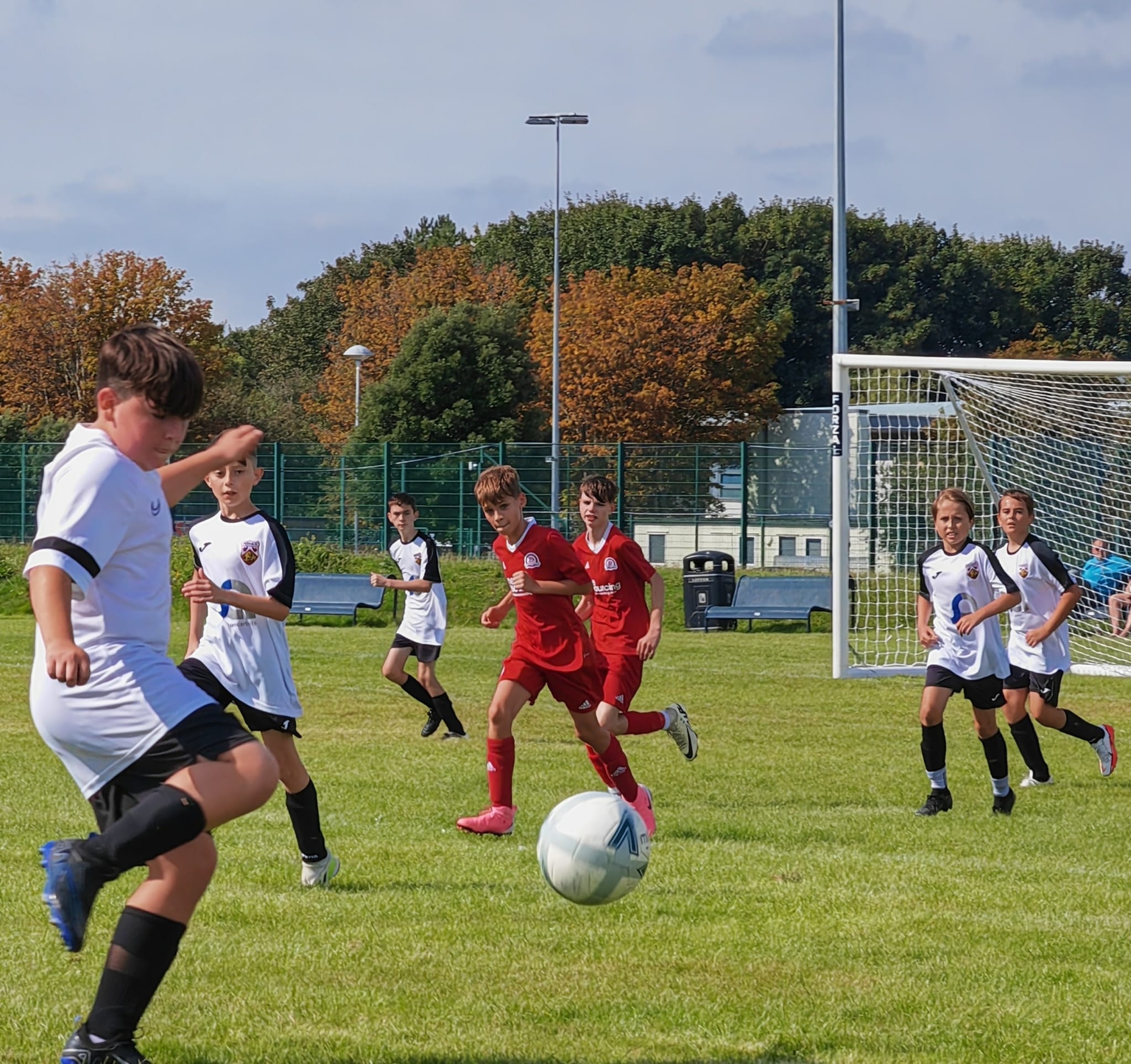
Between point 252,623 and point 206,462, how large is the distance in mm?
2352

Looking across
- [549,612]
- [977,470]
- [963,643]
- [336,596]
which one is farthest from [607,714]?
[336,596]

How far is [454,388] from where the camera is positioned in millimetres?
38750

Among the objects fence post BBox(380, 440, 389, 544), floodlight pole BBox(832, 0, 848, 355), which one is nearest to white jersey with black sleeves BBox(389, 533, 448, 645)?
floodlight pole BBox(832, 0, 848, 355)

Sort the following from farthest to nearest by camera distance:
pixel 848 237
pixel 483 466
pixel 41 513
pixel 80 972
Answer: pixel 848 237 < pixel 483 466 < pixel 80 972 < pixel 41 513

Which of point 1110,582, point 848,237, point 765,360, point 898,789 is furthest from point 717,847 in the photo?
point 848,237

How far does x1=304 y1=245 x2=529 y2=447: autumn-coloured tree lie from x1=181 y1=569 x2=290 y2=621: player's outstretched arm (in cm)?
4257

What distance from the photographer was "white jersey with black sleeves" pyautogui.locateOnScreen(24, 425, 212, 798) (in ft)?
11.8

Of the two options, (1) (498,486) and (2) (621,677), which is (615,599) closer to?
(2) (621,677)

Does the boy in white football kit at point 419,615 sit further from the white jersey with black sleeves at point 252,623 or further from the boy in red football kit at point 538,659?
the white jersey with black sleeves at point 252,623

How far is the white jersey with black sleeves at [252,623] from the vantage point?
6324mm

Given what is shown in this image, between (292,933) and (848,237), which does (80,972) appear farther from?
(848,237)

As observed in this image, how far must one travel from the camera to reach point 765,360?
155ft

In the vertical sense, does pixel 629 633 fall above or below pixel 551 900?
above

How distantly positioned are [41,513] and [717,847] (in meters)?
4.35
